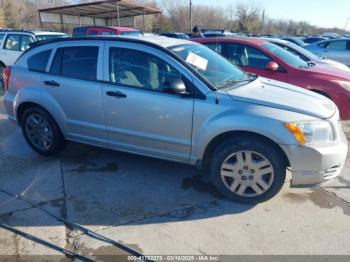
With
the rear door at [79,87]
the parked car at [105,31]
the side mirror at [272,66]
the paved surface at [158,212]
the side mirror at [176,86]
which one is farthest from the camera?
the parked car at [105,31]

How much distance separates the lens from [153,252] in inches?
107

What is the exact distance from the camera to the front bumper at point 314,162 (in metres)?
3.06

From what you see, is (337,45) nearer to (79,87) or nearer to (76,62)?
(76,62)

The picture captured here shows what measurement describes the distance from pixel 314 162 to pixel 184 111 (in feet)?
4.51

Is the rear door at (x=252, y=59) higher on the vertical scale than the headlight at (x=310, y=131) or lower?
higher

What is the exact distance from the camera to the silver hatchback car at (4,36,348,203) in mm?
3135

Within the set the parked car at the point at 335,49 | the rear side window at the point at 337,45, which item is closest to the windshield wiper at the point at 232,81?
the parked car at the point at 335,49

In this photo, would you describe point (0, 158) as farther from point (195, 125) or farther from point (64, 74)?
point (195, 125)

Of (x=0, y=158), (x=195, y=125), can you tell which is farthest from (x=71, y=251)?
(x=0, y=158)

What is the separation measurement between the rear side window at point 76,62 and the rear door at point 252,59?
135 inches

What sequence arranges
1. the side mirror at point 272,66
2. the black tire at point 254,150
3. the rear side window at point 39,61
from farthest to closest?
the side mirror at point 272,66, the rear side window at point 39,61, the black tire at point 254,150

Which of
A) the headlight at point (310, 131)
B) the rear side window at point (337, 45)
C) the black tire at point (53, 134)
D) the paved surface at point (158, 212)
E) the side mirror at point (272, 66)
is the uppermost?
the rear side window at point (337, 45)

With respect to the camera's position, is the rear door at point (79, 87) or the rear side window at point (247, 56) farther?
the rear side window at point (247, 56)

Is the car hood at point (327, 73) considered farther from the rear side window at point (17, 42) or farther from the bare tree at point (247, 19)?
the bare tree at point (247, 19)
